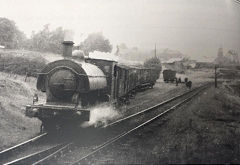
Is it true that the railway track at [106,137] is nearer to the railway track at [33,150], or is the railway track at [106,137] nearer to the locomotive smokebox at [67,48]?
the railway track at [33,150]

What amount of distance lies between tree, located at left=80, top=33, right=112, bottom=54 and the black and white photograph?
0.10ft

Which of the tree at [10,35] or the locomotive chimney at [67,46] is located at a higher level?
the tree at [10,35]

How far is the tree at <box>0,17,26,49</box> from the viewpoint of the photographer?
5.15 m

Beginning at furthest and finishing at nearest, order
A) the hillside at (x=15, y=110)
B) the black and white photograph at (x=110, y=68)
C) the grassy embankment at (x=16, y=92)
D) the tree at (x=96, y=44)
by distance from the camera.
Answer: the tree at (x=96, y=44), the grassy embankment at (x=16, y=92), the hillside at (x=15, y=110), the black and white photograph at (x=110, y=68)

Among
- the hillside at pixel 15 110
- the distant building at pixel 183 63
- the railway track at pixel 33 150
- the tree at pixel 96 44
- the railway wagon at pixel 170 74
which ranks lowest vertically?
the railway track at pixel 33 150

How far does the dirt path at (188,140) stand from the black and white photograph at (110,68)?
18mm

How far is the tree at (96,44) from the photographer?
17.8 feet

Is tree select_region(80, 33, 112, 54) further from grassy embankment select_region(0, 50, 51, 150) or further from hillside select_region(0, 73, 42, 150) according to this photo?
hillside select_region(0, 73, 42, 150)

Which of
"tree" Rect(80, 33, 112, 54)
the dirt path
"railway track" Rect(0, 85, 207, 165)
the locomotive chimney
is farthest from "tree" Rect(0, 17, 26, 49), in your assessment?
the dirt path

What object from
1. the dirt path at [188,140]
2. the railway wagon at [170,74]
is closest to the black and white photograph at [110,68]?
the dirt path at [188,140]

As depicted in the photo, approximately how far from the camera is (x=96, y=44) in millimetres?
5840

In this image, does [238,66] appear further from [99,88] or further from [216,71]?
[99,88]

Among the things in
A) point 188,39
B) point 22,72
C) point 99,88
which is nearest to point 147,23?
point 188,39

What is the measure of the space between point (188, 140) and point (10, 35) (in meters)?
4.01
